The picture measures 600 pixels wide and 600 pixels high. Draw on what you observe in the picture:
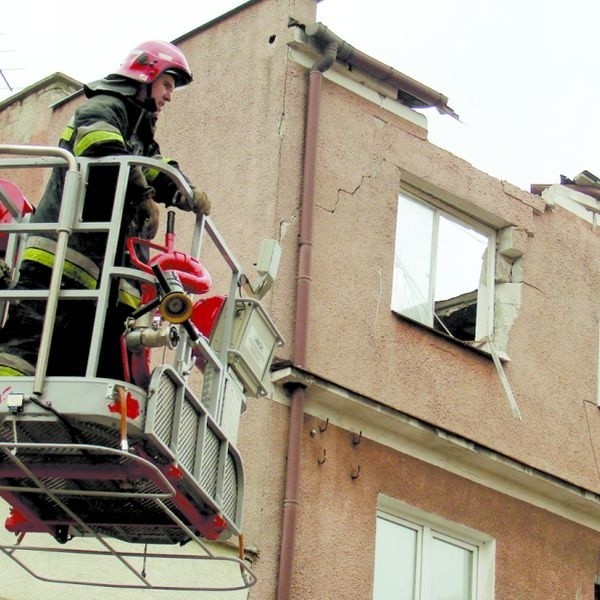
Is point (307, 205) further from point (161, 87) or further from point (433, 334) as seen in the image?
point (161, 87)

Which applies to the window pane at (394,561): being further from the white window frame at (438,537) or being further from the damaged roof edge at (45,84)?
the damaged roof edge at (45,84)

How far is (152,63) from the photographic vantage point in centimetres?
832

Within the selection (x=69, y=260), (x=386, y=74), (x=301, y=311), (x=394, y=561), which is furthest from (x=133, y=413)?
(x=386, y=74)

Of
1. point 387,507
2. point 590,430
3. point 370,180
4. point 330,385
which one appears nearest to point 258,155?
point 370,180

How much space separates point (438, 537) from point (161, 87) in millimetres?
5000

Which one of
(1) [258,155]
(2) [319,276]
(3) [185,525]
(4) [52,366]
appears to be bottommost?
(3) [185,525]

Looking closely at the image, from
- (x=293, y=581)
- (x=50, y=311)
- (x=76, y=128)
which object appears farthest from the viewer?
(x=293, y=581)

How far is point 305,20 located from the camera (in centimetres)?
1278

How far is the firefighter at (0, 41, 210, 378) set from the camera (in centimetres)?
779

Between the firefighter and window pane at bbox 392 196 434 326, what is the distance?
15.2ft

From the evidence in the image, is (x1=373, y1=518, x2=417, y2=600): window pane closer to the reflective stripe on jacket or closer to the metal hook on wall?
the metal hook on wall

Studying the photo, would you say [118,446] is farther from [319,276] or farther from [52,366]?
[319,276]

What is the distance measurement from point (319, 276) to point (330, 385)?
3.29 ft

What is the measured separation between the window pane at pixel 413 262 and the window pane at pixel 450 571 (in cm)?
186
